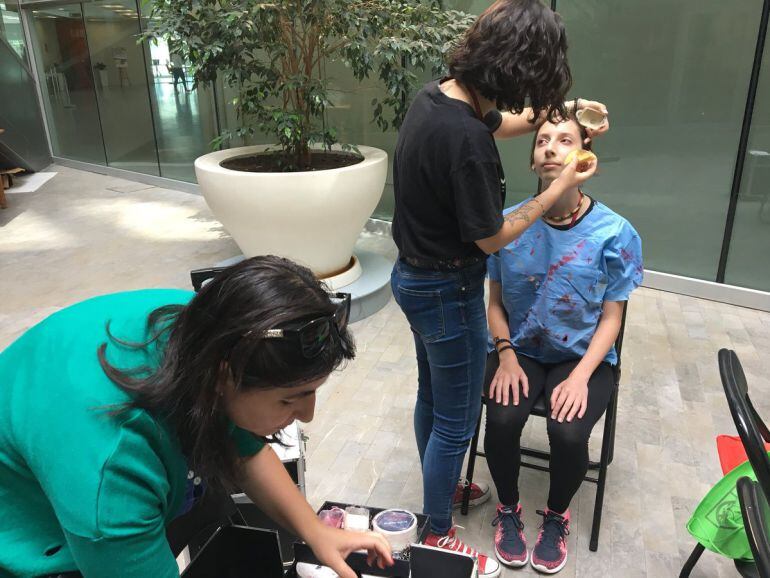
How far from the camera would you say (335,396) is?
294 cm

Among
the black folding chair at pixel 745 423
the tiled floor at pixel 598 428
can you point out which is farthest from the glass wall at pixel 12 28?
the black folding chair at pixel 745 423

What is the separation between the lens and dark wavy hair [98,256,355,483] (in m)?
0.84

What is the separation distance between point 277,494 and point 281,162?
3.07 meters

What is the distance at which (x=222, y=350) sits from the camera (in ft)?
2.77

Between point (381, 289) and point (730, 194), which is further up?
point (730, 194)

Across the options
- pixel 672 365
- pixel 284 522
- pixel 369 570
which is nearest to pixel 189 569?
pixel 284 522

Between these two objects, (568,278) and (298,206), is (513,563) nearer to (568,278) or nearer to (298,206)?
(568,278)

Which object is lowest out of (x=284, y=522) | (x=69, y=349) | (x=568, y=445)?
(x=568, y=445)

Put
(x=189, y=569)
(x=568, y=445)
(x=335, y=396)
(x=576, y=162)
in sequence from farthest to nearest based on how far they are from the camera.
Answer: (x=335, y=396), (x=568, y=445), (x=576, y=162), (x=189, y=569)

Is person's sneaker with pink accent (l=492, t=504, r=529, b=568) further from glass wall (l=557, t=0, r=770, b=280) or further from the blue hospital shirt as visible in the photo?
glass wall (l=557, t=0, r=770, b=280)

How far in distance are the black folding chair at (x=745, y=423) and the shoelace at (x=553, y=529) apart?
549mm

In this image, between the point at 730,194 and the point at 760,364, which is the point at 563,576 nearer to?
the point at 760,364

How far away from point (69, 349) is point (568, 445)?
1395mm

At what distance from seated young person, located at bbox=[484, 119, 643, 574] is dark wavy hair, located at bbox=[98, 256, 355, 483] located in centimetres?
112
